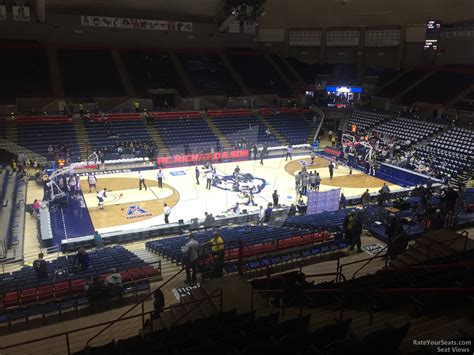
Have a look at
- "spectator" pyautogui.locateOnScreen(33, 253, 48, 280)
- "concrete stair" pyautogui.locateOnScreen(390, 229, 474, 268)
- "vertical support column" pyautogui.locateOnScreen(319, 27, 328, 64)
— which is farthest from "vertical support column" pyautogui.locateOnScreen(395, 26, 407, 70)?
"spectator" pyautogui.locateOnScreen(33, 253, 48, 280)

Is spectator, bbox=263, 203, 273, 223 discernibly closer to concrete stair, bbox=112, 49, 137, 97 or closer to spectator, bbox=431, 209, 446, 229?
spectator, bbox=431, 209, 446, 229

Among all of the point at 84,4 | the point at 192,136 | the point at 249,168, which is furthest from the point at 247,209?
the point at 84,4

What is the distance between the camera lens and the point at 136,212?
20.1 metres

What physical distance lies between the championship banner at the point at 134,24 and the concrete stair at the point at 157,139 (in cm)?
1340

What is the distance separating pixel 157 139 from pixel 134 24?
15.3 meters

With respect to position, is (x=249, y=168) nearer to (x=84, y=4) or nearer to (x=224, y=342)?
(x=84, y=4)

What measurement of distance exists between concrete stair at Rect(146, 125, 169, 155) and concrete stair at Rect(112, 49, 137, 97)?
5526 mm

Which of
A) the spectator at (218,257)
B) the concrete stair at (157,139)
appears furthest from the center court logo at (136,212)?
the concrete stair at (157,139)

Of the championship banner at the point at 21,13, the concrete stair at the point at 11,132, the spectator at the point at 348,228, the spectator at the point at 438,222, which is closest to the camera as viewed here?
the spectator at the point at 348,228

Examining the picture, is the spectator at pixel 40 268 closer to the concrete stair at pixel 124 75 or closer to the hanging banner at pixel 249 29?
the concrete stair at pixel 124 75

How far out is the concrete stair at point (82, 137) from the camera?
2925cm

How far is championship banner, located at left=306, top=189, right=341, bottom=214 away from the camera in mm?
19016

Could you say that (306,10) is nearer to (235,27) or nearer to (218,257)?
(235,27)

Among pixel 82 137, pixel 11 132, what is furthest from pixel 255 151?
pixel 11 132
